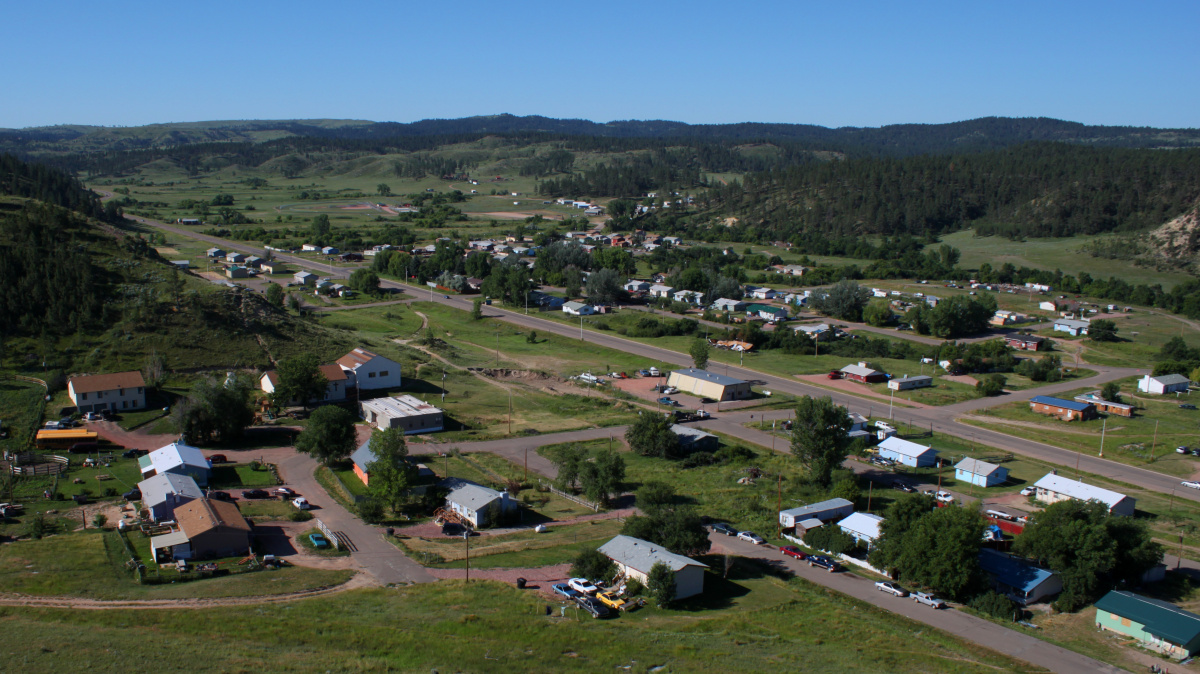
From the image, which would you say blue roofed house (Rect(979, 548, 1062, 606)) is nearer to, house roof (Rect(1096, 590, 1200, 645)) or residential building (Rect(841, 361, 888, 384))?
house roof (Rect(1096, 590, 1200, 645))

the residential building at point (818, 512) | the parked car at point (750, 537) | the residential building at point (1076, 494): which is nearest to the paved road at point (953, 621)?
the parked car at point (750, 537)

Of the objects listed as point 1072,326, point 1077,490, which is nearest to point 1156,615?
point 1077,490

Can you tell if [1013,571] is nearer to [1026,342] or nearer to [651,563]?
[651,563]

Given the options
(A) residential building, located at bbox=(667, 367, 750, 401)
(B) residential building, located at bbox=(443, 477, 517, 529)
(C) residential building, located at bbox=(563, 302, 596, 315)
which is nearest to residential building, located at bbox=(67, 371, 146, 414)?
(B) residential building, located at bbox=(443, 477, 517, 529)

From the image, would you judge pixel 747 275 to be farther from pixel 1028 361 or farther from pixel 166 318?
→ pixel 166 318

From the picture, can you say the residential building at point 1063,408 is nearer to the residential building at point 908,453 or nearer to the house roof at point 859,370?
the house roof at point 859,370

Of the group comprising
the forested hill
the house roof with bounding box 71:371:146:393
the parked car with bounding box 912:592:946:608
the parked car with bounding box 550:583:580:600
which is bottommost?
the parked car with bounding box 912:592:946:608
